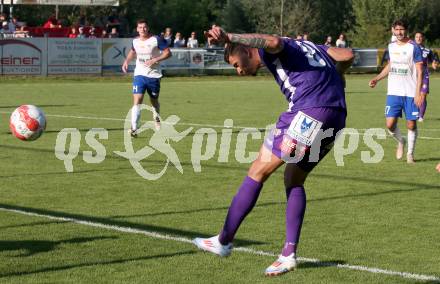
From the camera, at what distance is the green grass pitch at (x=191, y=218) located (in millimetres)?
7371

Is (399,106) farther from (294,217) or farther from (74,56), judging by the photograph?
(74,56)

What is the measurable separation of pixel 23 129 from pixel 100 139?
6993 millimetres

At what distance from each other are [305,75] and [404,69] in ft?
26.6

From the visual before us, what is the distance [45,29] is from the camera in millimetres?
43969

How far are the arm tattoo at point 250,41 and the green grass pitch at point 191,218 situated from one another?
1.75 meters

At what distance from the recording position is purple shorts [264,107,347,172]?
727cm

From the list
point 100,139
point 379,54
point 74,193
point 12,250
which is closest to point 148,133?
point 100,139

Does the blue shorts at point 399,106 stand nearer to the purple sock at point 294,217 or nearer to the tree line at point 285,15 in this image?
the purple sock at point 294,217

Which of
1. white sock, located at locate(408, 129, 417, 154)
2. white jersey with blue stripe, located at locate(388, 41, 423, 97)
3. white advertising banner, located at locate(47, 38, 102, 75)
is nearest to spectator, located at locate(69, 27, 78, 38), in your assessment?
white advertising banner, located at locate(47, 38, 102, 75)

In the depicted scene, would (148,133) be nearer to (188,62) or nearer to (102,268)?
(102,268)

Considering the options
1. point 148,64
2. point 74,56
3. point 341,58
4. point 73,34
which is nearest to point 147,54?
point 148,64

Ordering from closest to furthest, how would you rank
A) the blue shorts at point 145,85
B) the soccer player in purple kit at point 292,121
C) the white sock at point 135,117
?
the soccer player in purple kit at point 292,121 → the white sock at point 135,117 → the blue shorts at point 145,85

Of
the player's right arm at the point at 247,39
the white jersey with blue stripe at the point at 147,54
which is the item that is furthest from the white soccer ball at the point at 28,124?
the white jersey with blue stripe at the point at 147,54

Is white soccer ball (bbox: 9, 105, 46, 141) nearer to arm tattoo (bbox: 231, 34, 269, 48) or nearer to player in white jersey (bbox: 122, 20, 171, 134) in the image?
arm tattoo (bbox: 231, 34, 269, 48)
